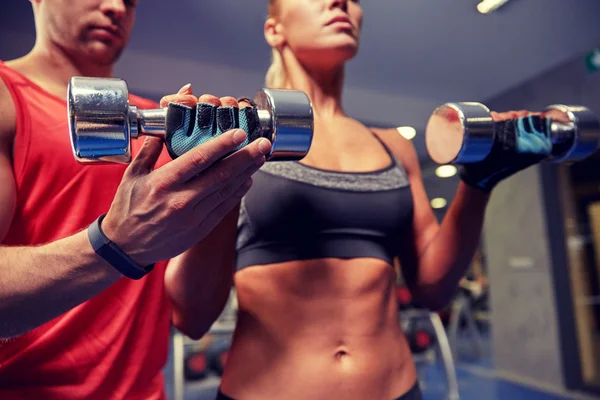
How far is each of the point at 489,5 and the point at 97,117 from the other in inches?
23.0

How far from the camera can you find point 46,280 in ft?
1.23

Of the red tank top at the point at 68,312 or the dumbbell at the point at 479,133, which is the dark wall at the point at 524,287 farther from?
the red tank top at the point at 68,312

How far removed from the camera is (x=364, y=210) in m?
0.58

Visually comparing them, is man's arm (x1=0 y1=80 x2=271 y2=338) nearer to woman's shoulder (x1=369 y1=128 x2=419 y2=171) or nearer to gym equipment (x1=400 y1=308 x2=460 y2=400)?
woman's shoulder (x1=369 y1=128 x2=419 y2=171)

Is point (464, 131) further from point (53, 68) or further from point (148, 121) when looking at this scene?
point (53, 68)

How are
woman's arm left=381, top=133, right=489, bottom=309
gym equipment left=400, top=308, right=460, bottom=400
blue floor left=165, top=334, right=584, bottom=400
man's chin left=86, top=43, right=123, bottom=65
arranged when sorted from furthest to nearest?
blue floor left=165, top=334, right=584, bottom=400, gym equipment left=400, top=308, right=460, bottom=400, woman's arm left=381, top=133, right=489, bottom=309, man's chin left=86, top=43, right=123, bottom=65

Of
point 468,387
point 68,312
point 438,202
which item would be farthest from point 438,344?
point 68,312

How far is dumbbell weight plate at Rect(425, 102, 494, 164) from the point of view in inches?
19.6

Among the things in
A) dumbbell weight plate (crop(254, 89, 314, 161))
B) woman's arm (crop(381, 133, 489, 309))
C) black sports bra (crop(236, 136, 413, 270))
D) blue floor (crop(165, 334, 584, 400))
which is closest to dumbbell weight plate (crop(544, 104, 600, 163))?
woman's arm (crop(381, 133, 489, 309))

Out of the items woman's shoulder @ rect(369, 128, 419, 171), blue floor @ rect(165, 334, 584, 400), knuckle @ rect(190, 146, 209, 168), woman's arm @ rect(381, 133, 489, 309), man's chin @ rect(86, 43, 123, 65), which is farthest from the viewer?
blue floor @ rect(165, 334, 584, 400)

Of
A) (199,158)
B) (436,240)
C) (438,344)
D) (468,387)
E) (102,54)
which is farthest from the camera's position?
(468,387)

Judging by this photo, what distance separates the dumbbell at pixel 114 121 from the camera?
343mm

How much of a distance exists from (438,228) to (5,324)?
1.75ft

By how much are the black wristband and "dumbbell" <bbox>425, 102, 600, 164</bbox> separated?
0.35 metres
